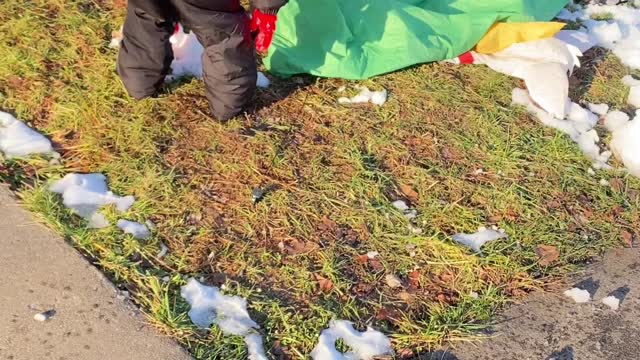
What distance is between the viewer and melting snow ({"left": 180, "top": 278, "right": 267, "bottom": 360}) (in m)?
2.21

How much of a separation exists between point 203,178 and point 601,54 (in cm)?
227

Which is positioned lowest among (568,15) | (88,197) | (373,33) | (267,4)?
(568,15)

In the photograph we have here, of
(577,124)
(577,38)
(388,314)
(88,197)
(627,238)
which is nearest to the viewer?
(388,314)

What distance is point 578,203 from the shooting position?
293 cm

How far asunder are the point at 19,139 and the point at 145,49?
574mm

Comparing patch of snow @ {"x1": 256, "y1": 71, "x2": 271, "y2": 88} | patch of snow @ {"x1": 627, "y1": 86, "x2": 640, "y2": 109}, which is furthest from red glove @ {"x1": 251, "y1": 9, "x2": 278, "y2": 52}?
patch of snow @ {"x1": 627, "y1": 86, "x2": 640, "y2": 109}

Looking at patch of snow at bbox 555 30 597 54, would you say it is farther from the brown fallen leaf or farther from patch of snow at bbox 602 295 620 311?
the brown fallen leaf

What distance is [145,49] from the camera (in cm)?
291

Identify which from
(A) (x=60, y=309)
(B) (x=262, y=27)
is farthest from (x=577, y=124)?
(A) (x=60, y=309)

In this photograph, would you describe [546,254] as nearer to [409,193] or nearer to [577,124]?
[409,193]

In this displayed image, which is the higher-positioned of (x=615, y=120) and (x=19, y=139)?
(x=19, y=139)

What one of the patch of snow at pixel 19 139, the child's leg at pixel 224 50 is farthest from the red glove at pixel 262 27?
the patch of snow at pixel 19 139

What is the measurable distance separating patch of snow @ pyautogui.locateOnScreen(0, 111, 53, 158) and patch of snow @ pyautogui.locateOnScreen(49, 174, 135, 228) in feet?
0.69

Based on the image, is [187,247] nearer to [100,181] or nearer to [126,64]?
[100,181]
